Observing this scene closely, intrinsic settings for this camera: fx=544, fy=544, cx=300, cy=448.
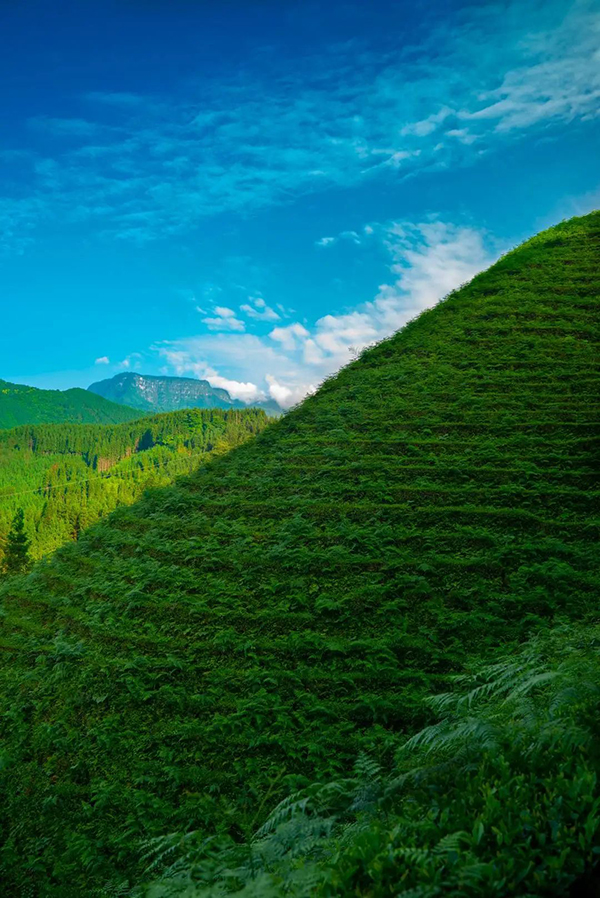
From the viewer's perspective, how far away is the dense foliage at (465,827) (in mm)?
2300

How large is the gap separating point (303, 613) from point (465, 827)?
5835mm

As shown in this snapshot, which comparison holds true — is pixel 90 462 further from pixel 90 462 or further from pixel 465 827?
pixel 465 827

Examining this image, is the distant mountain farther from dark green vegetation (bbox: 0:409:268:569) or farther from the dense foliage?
the dense foliage

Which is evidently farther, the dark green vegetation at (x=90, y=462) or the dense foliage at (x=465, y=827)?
the dark green vegetation at (x=90, y=462)

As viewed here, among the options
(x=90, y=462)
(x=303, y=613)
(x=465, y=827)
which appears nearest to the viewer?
(x=465, y=827)

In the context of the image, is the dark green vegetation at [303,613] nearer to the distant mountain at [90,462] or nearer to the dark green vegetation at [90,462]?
the distant mountain at [90,462]

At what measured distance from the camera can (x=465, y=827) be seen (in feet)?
8.63

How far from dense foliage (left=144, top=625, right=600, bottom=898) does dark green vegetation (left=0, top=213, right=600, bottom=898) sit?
0.09ft

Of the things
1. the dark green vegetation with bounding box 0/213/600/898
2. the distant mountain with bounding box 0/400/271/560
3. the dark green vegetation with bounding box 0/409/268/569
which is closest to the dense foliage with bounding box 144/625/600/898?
the dark green vegetation with bounding box 0/213/600/898

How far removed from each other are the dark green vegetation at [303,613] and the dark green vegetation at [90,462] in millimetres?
57291

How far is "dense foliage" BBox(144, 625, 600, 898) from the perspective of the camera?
230 cm

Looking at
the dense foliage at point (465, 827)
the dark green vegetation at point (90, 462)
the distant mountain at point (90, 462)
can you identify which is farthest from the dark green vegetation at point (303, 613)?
the dark green vegetation at point (90, 462)

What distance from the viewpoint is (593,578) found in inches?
316

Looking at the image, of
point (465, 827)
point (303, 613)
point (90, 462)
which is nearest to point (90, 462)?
point (90, 462)
